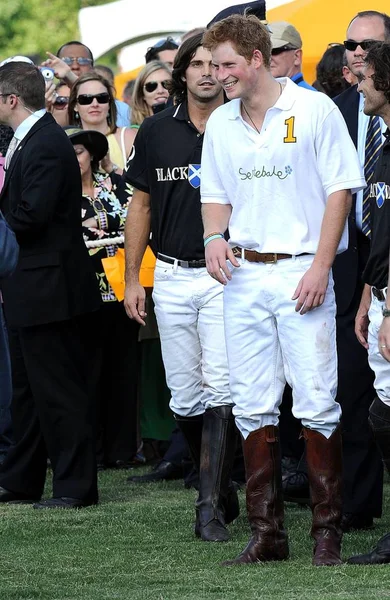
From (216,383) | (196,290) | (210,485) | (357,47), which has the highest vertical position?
(357,47)

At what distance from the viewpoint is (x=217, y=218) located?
5.82m

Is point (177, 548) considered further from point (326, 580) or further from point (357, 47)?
point (357, 47)

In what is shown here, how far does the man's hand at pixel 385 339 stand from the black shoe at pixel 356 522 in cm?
159

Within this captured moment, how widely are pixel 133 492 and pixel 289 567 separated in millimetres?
2607

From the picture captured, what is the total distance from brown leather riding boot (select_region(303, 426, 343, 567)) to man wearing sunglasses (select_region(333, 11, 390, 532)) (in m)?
0.96

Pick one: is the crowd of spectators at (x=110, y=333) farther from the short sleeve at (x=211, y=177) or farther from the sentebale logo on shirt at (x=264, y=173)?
the sentebale logo on shirt at (x=264, y=173)

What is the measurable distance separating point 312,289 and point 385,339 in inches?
14.9

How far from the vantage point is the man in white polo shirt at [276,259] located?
550 centimetres

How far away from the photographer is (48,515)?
714 cm

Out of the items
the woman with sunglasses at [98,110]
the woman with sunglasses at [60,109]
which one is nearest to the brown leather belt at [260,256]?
the woman with sunglasses at [98,110]

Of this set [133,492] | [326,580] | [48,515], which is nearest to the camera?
[326,580]

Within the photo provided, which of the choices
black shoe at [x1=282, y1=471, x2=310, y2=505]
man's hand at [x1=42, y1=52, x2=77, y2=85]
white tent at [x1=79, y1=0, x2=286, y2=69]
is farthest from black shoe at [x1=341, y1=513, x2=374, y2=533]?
white tent at [x1=79, y1=0, x2=286, y2=69]

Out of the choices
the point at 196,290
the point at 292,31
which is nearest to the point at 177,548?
the point at 196,290

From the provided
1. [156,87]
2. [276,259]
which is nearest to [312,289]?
[276,259]
